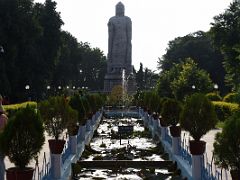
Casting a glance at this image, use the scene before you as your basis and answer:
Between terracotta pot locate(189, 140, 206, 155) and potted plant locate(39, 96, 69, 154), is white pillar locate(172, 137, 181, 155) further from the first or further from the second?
potted plant locate(39, 96, 69, 154)

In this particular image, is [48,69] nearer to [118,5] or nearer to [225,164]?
[118,5]

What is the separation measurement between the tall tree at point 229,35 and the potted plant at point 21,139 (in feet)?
84.5

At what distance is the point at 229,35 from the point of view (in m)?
32.3

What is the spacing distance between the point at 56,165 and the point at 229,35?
84.7ft

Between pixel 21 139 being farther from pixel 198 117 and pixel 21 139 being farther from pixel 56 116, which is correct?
pixel 198 117

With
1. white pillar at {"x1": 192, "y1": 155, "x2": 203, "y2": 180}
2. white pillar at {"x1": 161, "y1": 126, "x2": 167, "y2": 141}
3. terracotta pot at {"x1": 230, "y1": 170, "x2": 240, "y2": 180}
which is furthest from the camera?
white pillar at {"x1": 161, "y1": 126, "x2": 167, "y2": 141}

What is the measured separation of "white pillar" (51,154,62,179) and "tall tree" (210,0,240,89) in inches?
939

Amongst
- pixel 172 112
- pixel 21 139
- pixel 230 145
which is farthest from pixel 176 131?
pixel 21 139

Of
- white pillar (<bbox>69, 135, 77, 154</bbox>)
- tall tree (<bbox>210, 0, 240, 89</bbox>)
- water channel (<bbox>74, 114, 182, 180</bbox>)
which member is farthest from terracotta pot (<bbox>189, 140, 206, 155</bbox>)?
tall tree (<bbox>210, 0, 240, 89</bbox>)

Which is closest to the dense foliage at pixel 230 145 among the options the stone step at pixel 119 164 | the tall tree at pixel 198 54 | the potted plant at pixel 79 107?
the stone step at pixel 119 164

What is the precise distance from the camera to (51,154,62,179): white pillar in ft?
29.5

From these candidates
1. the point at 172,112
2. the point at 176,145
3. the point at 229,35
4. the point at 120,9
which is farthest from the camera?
the point at 120,9

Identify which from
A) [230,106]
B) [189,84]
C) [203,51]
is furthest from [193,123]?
[203,51]

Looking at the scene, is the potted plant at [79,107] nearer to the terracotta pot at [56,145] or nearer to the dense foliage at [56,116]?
the dense foliage at [56,116]
